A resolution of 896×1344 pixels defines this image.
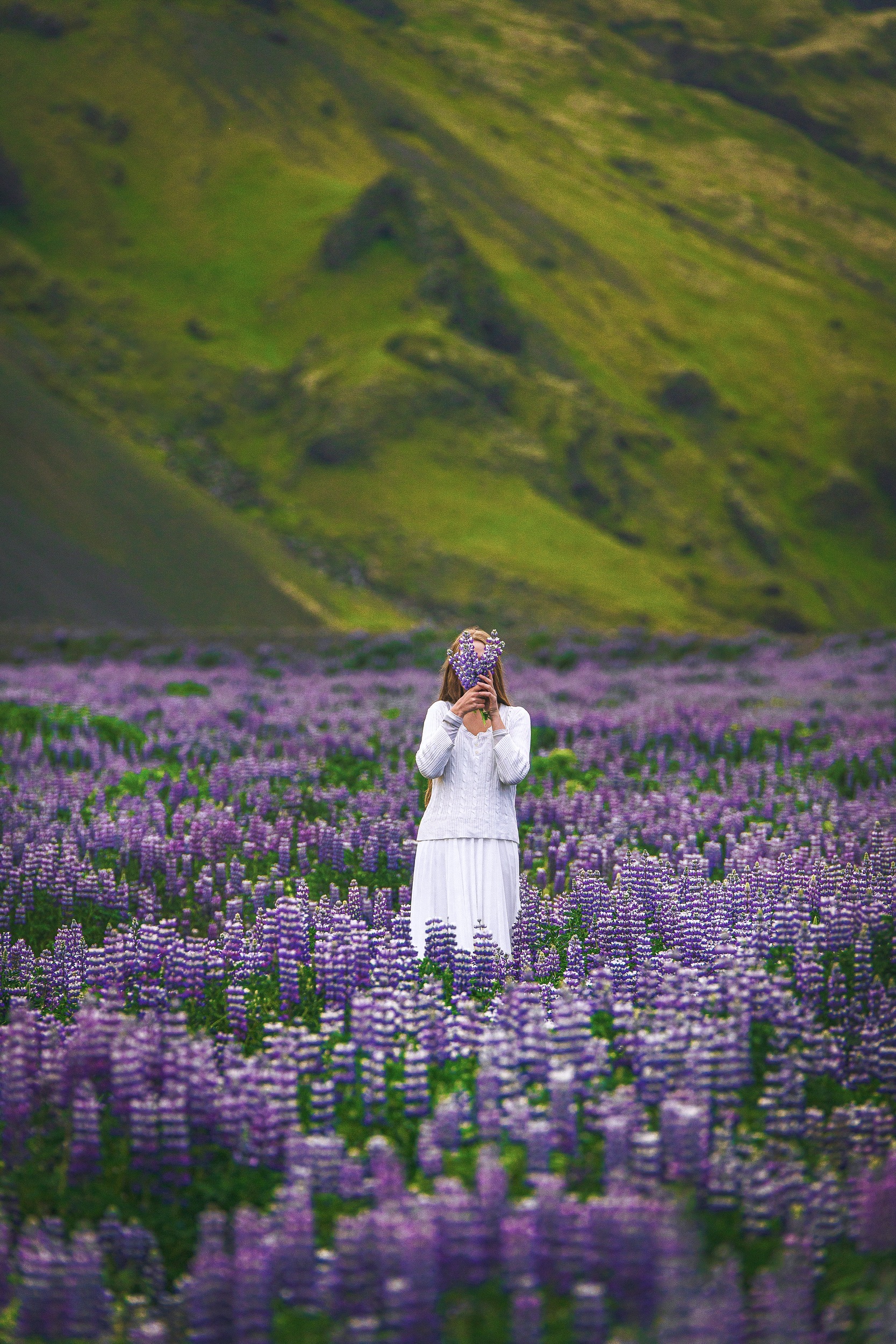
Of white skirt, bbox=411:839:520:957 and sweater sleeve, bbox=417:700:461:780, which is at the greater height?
sweater sleeve, bbox=417:700:461:780

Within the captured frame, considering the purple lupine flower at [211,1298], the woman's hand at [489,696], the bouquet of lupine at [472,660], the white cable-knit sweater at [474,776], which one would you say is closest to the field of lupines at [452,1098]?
the purple lupine flower at [211,1298]

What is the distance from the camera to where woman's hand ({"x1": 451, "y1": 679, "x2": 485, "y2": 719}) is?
822 centimetres

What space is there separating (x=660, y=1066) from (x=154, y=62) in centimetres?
11347

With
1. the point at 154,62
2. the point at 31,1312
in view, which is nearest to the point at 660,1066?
the point at 31,1312

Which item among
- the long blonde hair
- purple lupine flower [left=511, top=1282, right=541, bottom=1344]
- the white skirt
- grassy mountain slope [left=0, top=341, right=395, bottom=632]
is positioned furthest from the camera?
grassy mountain slope [left=0, top=341, right=395, bottom=632]

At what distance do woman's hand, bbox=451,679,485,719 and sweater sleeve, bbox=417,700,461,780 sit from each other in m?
0.05

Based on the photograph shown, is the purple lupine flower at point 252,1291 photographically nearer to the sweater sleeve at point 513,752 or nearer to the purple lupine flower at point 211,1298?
the purple lupine flower at point 211,1298

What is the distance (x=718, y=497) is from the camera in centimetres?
10100

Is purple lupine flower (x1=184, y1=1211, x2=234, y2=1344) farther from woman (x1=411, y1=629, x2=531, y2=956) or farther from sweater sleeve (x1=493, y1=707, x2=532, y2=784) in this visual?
sweater sleeve (x1=493, y1=707, x2=532, y2=784)

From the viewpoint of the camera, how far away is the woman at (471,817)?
26.7 feet

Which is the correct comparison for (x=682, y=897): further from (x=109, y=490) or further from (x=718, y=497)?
(x=718, y=497)

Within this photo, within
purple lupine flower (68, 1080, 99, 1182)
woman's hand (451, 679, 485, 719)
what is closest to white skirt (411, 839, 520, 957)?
woman's hand (451, 679, 485, 719)

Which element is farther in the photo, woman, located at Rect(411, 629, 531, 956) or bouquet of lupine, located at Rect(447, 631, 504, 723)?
bouquet of lupine, located at Rect(447, 631, 504, 723)

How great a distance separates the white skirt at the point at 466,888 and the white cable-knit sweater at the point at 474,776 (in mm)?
75
